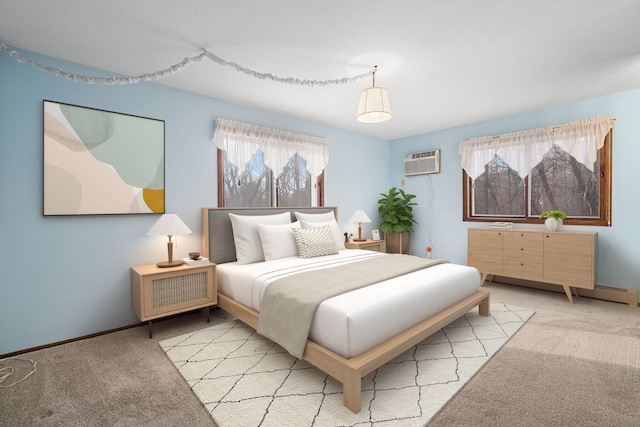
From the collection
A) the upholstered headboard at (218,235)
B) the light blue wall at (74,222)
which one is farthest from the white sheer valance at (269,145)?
the upholstered headboard at (218,235)

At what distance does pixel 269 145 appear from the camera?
4062 millimetres

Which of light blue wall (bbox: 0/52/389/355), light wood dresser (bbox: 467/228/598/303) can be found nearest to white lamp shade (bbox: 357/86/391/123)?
light blue wall (bbox: 0/52/389/355)

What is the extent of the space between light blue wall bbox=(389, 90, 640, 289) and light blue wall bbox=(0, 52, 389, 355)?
3.65m

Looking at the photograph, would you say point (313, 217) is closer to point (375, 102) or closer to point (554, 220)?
point (375, 102)

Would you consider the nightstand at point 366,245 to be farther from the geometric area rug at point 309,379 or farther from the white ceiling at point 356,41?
the white ceiling at point 356,41

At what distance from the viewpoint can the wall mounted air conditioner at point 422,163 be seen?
17.0 feet

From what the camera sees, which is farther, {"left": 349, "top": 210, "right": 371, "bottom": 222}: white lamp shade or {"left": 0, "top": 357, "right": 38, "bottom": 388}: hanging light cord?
{"left": 349, "top": 210, "right": 371, "bottom": 222}: white lamp shade

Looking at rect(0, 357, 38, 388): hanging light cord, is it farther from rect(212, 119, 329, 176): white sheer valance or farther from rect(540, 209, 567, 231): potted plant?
rect(540, 209, 567, 231): potted plant

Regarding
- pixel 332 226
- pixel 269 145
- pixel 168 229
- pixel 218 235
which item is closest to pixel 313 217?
pixel 332 226

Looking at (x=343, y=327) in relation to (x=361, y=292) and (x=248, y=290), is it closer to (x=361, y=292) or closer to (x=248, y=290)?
(x=361, y=292)

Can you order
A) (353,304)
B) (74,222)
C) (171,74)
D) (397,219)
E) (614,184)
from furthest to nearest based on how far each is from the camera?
(397,219)
(614,184)
(74,222)
(171,74)
(353,304)

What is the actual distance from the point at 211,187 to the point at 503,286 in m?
4.29

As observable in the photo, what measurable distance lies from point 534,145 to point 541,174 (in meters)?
0.43

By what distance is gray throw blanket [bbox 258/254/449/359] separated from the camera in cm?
204
